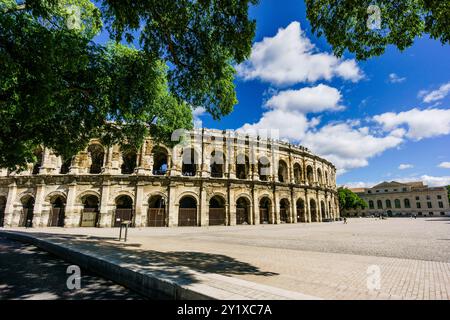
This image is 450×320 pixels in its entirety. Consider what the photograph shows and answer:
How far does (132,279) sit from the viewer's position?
14.2 feet


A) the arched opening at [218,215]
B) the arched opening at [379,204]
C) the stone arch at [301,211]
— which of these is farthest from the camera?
the arched opening at [379,204]

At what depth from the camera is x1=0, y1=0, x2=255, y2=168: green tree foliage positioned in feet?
18.8

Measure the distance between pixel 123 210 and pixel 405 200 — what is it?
77007 millimetres

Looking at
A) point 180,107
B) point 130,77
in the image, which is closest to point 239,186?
point 180,107

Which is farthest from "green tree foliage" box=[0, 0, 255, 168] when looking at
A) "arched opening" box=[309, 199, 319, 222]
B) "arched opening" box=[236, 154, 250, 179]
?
"arched opening" box=[309, 199, 319, 222]

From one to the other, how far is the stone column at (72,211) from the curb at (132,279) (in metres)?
14.3

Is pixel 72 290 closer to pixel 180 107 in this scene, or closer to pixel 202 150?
pixel 180 107

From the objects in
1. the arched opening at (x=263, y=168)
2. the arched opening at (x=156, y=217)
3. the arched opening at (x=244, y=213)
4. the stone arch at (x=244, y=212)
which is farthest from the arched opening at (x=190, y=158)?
the arched opening at (x=263, y=168)

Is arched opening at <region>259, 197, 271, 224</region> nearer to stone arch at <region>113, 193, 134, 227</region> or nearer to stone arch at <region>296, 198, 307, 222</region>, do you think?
stone arch at <region>296, 198, 307, 222</region>

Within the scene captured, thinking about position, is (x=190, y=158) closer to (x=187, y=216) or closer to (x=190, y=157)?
(x=190, y=157)

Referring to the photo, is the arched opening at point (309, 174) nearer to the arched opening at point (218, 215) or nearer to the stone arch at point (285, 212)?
the stone arch at point (285, 212)

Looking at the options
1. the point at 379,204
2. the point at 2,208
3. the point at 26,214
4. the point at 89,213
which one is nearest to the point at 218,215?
the point at 89,213

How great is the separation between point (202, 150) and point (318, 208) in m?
19.3

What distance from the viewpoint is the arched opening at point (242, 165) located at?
24900mm
